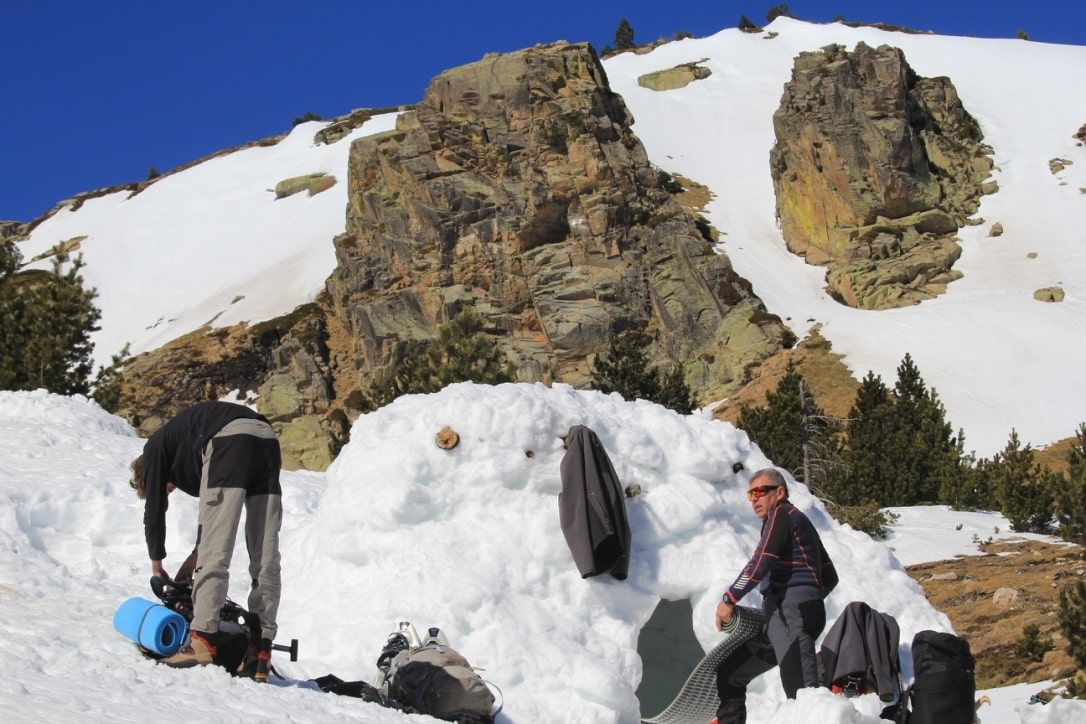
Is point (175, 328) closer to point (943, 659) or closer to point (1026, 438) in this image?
point (1026, 438)

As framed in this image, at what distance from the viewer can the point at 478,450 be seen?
28.5 ft

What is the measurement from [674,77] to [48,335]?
234 ft

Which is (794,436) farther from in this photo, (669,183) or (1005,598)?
(669,183)

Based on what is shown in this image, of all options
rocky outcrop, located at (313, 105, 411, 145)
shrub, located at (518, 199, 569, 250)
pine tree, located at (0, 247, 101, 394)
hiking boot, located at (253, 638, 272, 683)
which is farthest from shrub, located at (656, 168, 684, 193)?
hiking boot, located at (253, 638, 272, 683)

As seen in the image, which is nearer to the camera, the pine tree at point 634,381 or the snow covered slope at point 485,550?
the snow covered slope at point 485,550

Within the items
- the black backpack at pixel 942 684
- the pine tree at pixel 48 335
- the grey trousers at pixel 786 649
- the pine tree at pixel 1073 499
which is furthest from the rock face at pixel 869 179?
the black backpack at pixel 942 684

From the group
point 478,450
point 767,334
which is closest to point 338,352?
point 767,334

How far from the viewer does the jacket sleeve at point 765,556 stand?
23.3ft

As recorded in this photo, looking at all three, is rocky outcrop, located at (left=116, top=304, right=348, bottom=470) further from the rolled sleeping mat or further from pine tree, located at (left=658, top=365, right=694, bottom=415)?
the rolled sleeping mat

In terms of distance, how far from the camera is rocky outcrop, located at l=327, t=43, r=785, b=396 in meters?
48.5

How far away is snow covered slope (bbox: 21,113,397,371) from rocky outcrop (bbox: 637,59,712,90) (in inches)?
829

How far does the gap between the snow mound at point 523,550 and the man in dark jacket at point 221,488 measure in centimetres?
124

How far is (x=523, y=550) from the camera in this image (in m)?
8.36

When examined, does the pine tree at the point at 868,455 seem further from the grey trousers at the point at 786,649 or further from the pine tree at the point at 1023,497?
the grey trousers at the point at 786,649
